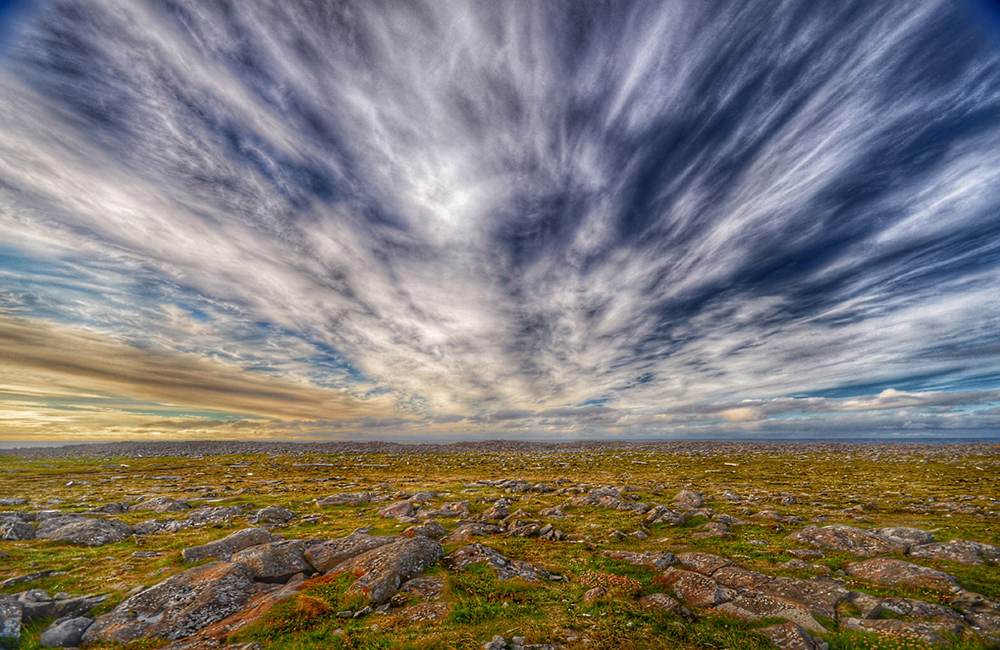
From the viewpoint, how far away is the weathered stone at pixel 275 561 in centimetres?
1720

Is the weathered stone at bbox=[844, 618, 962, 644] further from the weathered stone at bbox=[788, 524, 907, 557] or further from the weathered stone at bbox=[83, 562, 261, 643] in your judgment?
the weathered stone at bbox=[83, 562, 261, 643]

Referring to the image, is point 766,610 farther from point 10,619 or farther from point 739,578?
point 10,619

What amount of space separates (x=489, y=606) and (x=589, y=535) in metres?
13.8

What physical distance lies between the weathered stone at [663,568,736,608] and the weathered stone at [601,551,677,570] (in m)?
1.39

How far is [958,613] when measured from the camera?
42.9 ft

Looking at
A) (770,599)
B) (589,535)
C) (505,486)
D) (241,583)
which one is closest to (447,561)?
(241,583)

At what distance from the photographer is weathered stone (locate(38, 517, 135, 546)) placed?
24.3 metres

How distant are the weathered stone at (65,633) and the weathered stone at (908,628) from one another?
2966cm

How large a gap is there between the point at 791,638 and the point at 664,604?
4554 millimetres

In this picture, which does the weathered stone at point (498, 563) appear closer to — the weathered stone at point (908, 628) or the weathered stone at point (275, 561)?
the weathered stone at point (275, 561)

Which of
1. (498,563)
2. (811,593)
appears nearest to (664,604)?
(811,593)

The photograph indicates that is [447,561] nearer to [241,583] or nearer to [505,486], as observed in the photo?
[241,583]

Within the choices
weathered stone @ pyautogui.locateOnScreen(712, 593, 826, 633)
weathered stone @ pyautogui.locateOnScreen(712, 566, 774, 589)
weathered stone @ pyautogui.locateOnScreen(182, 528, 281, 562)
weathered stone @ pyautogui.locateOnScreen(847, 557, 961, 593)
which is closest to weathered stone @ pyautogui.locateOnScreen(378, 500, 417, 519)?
weathered stone @ pyautogui.locateOnScreen(182, 528, 281, 562)

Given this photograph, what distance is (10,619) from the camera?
12.7m
